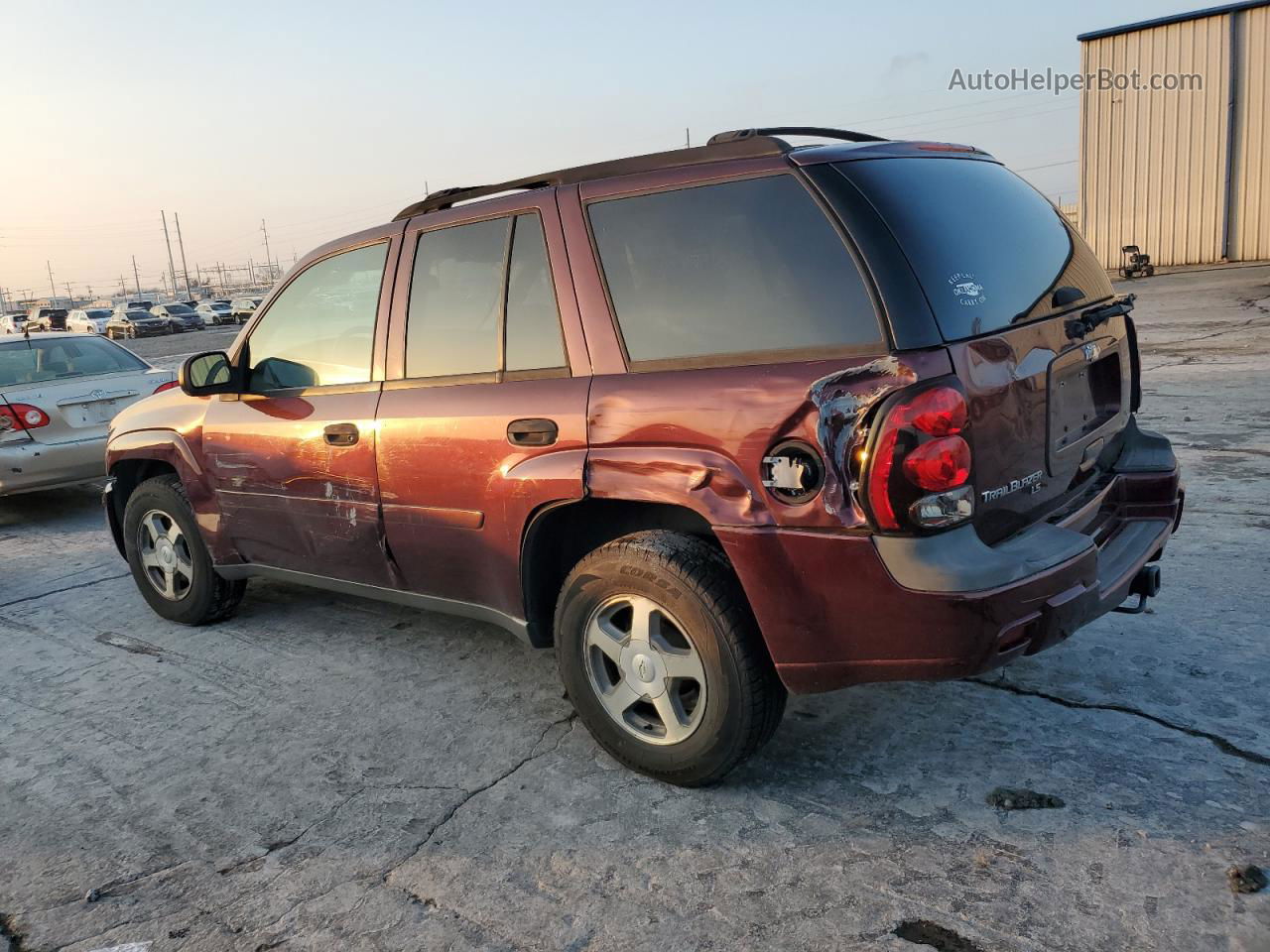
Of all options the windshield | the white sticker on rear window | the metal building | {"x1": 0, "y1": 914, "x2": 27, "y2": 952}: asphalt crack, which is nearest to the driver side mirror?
{"x1": 0, "y1": 914, "x2": 27, "y2": 952}: asphalt crack

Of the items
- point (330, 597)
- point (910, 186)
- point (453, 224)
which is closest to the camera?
point (910, 186)

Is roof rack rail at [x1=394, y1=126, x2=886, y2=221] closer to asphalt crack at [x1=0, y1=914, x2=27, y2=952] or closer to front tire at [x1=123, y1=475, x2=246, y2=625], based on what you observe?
front tire at [x1=123, y1=475, x2=246, y2=625]

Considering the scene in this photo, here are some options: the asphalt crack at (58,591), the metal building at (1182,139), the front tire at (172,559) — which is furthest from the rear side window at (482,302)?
the metal building at (1182,139)

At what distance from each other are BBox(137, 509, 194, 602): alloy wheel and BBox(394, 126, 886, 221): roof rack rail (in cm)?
230

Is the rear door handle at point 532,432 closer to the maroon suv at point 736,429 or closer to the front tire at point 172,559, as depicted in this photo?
the maroon suv at point 736,429

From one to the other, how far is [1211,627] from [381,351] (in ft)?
11.4

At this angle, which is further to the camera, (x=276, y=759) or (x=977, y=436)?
(x=276, y=759)

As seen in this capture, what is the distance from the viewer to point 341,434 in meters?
3.93

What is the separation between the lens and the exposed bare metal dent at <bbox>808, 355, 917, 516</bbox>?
8.43ft

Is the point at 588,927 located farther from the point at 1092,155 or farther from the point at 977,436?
the point at 1092,155

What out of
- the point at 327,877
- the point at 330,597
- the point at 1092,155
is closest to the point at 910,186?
the point at 327,877

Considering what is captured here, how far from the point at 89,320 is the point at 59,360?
148 ft

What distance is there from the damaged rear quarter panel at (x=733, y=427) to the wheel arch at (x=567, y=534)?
193 millimetres

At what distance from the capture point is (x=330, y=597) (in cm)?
533
